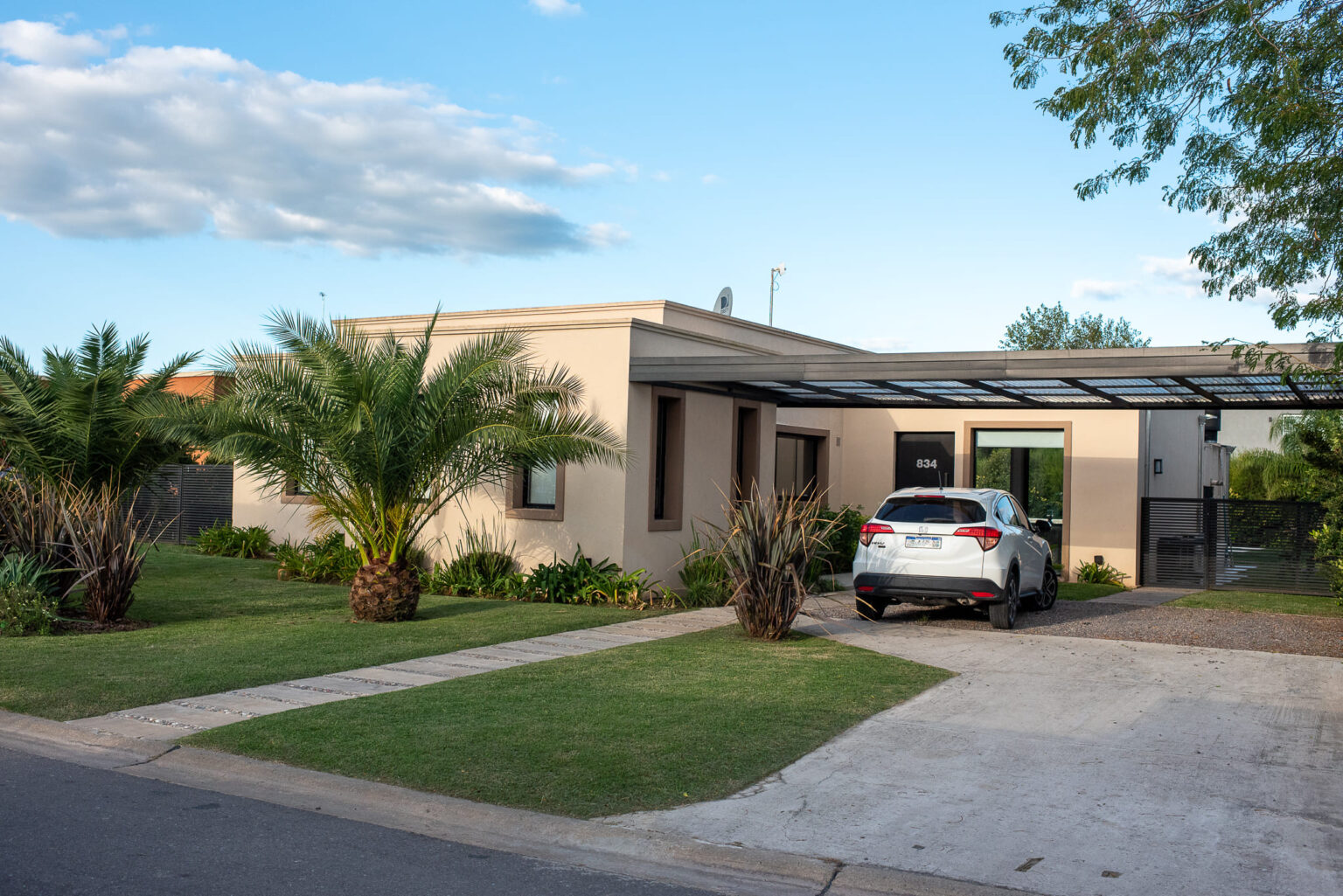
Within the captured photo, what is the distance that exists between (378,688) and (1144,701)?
6208mm


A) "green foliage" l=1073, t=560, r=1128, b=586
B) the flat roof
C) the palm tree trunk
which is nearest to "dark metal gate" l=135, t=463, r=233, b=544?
the palm tree trunk

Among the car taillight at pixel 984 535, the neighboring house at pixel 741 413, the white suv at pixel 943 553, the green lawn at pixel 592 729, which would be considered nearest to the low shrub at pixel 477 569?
the neighboring house at pixel 741 413

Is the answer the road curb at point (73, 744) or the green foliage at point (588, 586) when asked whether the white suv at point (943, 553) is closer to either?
the green foliage at point (588, 586)

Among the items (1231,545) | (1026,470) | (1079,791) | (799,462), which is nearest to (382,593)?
(1079,791)

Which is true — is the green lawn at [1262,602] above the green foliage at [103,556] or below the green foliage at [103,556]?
below

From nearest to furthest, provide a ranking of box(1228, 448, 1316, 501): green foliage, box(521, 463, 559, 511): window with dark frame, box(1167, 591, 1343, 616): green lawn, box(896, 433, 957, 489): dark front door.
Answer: box(521, 463, 559, 511): window with dark frame → box(1167, 591, 1343, 616): green lawn → box(896, 433, 957, 489): dark front door → box(1228, 448, 1316, 501): green foliage

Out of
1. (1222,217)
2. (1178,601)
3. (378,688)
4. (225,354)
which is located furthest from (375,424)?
(1178,601)

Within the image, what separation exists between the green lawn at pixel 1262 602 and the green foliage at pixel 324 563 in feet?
41.0

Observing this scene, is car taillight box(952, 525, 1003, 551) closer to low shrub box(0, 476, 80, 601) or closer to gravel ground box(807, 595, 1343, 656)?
gravel ground box(807, 595, 1343, 656)

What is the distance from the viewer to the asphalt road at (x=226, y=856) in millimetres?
4836

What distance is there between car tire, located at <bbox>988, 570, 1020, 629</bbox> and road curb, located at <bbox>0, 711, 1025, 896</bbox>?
829 cm

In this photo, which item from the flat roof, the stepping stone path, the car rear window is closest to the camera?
the stepping stone path

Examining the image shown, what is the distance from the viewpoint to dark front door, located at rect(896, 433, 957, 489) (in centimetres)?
2303

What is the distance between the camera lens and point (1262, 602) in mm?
17703
